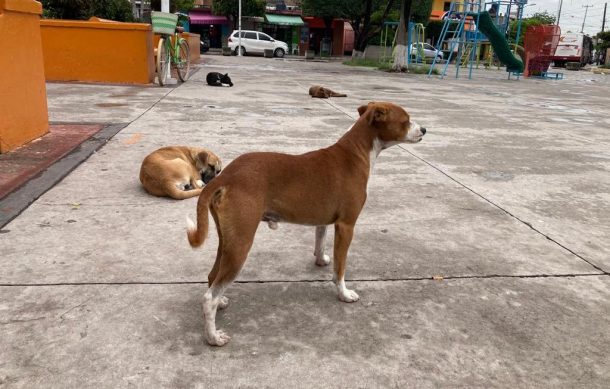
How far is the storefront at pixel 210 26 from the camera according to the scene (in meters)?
51.4

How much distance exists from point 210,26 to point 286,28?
315 inches

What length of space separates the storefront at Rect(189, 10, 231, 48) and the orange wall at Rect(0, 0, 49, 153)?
47.2 metres

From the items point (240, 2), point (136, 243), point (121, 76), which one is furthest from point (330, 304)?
point (240, 2)

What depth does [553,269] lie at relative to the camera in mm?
3377

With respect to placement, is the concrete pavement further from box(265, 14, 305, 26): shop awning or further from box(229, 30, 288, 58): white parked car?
box(265, 14, 305, 26): shop awning

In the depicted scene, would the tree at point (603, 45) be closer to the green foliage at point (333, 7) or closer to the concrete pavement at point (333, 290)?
the green foliage at point (333, 7)

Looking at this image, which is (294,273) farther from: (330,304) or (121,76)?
(121,76)

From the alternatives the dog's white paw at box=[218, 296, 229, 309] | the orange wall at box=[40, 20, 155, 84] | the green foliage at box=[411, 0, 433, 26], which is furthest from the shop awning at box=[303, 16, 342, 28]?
the dog's white paw at box=[218, 296, 229, 309]

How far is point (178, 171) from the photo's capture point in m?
4.54

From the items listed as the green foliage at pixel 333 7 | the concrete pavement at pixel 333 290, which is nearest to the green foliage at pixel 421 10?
the green foliage at pixel 333 7

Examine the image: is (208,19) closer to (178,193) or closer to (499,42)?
(499,42)

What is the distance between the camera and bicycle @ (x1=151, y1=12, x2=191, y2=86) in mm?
12461

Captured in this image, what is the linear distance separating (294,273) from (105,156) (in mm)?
3547

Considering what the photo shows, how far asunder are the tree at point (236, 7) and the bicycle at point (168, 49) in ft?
110
